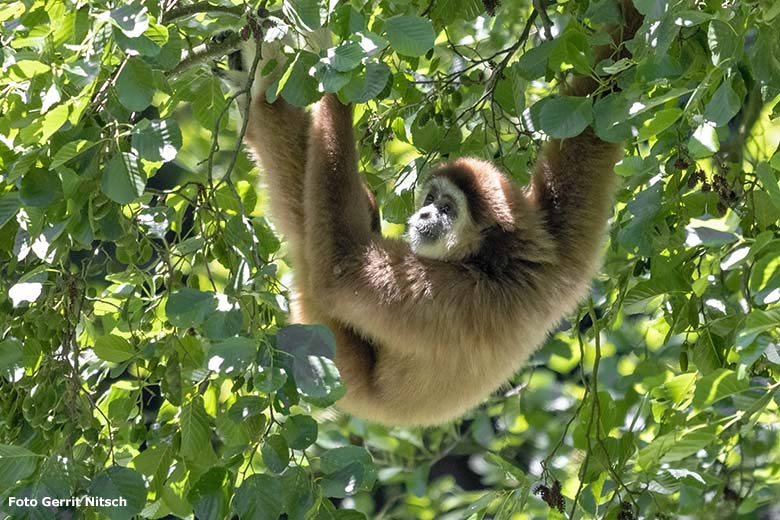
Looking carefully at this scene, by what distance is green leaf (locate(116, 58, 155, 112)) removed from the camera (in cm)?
332

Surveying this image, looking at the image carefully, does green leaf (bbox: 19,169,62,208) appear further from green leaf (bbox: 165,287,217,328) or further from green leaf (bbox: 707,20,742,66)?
green leaf (bbox: 707,20,742,66)

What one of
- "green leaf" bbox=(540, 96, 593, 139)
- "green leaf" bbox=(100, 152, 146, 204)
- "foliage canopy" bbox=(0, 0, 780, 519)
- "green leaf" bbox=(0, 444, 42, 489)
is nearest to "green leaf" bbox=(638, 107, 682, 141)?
"foliage canopy" bbox=(0, 0, 780, 519)

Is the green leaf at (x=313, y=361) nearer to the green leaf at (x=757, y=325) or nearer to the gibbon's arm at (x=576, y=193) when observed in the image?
the green leaf at (x=757, y=325)

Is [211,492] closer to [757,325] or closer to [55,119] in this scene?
[55,119]

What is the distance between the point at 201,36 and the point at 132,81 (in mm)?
1458

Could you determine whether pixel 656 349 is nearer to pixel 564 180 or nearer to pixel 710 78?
pixel 564 180

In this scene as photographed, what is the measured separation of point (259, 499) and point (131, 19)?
1.49 meters

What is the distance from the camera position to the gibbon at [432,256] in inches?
194

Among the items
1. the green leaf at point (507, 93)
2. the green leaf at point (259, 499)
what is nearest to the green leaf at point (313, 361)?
the green leaf at point (259, 499)

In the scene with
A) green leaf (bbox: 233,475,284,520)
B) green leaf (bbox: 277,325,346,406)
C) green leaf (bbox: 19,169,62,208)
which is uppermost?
green leaf (bbox: 19,169,62,208)

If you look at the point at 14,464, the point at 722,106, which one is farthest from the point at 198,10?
the point at 722,106

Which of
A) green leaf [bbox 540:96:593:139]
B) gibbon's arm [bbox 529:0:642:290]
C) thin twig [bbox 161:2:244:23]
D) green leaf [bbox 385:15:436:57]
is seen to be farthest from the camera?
gibbon's arm [bbox 529:0:642:290]

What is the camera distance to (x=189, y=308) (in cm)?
A: 324

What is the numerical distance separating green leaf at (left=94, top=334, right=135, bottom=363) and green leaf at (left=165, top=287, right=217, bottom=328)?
3.14 feet
